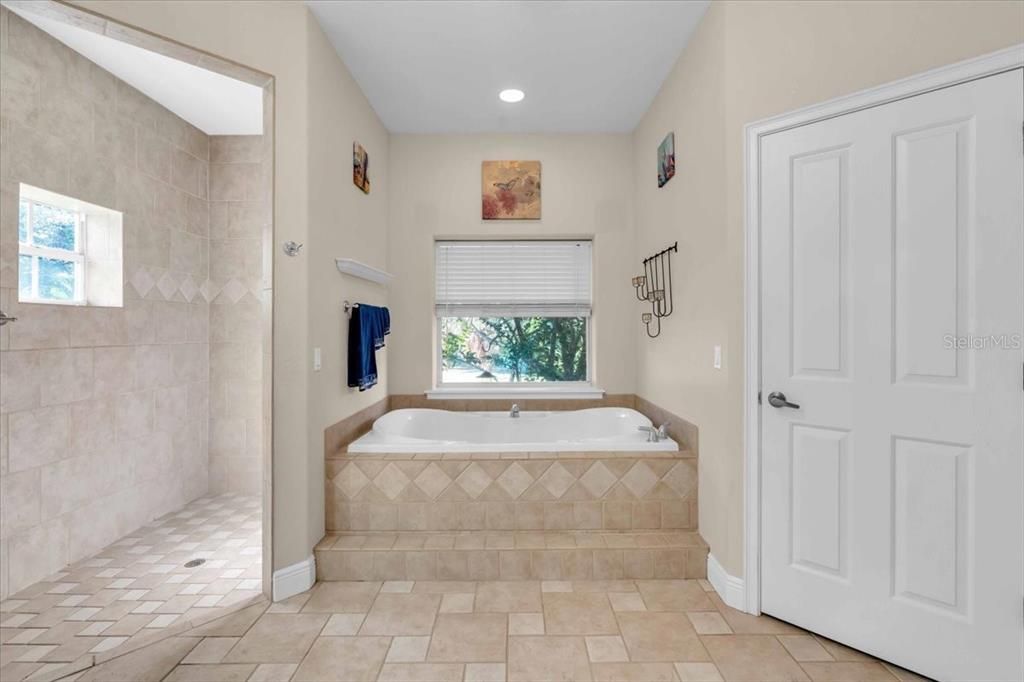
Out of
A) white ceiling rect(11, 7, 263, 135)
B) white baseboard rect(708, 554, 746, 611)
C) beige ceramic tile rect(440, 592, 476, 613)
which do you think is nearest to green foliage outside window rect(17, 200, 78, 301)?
white ceiling rect(11, 7, 263, 135)

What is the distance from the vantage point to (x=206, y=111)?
3242 mm

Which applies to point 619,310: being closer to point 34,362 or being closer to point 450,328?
point 450,328

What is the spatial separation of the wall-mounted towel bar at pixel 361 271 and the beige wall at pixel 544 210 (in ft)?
1.33

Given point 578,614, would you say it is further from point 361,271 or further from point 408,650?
point 361,271

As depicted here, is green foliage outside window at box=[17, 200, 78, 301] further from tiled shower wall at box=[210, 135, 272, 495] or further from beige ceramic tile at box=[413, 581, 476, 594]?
beige ceramic tile at box=[413, 581, 476, 594]

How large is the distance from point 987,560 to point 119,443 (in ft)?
13.3

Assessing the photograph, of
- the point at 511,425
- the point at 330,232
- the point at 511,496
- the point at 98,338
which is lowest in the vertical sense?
the point at 511,496

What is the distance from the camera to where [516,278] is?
3793mm

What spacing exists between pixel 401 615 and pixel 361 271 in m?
1.82

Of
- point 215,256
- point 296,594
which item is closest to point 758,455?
point 296,594

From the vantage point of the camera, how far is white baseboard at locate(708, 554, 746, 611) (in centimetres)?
212

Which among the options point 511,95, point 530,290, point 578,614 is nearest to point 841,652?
point 578,614

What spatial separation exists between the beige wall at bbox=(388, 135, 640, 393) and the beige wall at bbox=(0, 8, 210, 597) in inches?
55.0

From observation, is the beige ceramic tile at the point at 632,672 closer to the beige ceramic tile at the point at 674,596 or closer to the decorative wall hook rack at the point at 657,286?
the beige ceramic tile at the point at 674,596
